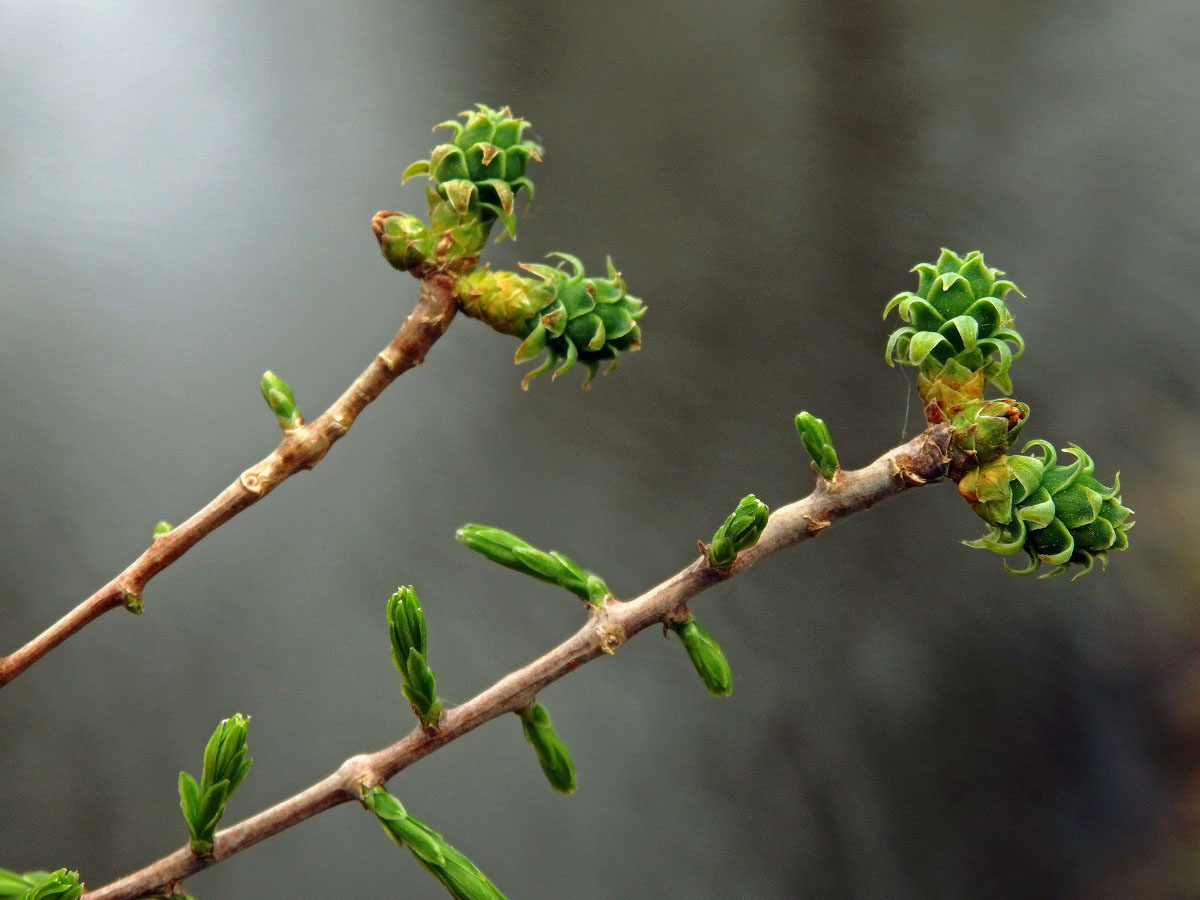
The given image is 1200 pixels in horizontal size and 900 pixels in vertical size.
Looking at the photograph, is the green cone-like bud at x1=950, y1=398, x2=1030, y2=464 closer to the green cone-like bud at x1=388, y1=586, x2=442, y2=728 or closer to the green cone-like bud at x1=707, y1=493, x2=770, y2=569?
the green cone-like bud at x1=707, y1=493, x2=770, y2=569

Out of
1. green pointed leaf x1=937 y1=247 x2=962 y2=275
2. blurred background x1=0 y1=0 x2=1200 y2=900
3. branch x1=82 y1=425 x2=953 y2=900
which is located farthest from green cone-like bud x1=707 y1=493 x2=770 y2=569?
blurred background x1=0 y1=0 x2=1200 y2=900

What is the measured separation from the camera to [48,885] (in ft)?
1.16

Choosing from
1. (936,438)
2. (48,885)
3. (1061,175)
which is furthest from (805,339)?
(48,885)

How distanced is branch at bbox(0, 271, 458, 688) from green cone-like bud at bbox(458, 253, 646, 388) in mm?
16

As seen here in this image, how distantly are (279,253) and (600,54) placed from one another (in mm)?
348

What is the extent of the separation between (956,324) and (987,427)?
4cm

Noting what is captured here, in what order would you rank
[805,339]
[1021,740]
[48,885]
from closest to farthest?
[48,885] → [1021,740] → [805,339]

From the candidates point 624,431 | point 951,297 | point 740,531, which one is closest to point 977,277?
point 951,297

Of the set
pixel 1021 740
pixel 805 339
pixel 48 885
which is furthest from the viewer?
pixel 805 339

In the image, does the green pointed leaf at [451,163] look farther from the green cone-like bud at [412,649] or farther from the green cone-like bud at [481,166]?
→ the green cone-like bud at [412,649]

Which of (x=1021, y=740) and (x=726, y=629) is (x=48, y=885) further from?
(x=1021, y=740)

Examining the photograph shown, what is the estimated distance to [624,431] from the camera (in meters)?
0.84

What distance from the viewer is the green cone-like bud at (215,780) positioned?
1.25 feet

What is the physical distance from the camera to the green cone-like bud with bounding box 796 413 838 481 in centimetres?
36
